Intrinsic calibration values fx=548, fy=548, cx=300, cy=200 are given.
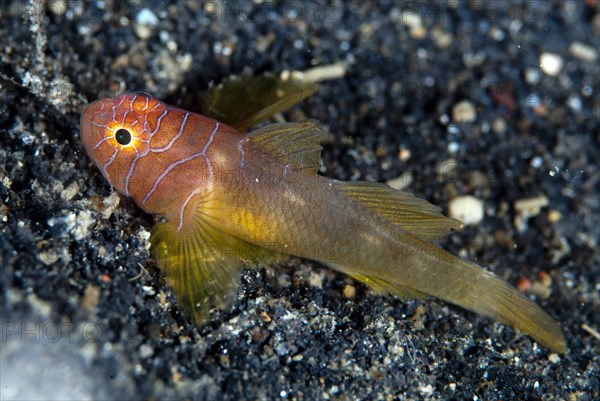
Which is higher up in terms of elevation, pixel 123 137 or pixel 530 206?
pixel 123 137

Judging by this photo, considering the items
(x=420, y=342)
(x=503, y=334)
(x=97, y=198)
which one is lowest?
(x=503, y=334)

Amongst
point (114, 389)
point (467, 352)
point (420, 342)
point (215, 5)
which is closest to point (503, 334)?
point (467, 352)

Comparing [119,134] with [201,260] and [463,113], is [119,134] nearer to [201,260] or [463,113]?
[201,260]

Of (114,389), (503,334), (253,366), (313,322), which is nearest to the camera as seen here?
(114,389)

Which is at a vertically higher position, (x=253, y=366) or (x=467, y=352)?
(x=253, y=366)

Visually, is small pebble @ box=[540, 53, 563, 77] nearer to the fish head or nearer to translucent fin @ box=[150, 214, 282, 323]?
translucent fin @ box=[150, 214, 282, 323]

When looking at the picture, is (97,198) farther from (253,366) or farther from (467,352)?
(467,352)

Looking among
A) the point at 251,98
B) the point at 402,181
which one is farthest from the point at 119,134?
the point at 402,181

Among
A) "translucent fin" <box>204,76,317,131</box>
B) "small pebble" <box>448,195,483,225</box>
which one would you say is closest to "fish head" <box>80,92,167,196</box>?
"translucent fin" <box>204,76,317,131</box>
